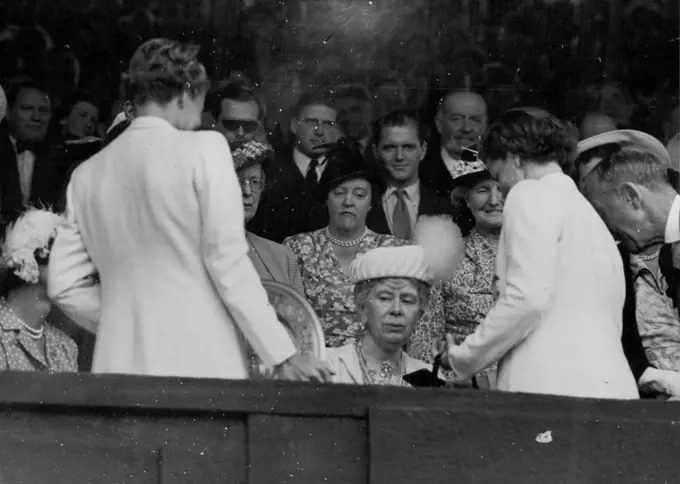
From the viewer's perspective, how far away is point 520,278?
5.42 meters

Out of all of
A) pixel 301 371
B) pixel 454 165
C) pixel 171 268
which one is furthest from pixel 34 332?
pixel 454 165

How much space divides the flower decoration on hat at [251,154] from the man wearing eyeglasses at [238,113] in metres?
0.02

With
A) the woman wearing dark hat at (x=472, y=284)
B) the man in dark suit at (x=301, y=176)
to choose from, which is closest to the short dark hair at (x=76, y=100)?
the man in dark suit at (x=301, y=176)

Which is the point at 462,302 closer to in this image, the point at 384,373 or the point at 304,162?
the point at 384,373

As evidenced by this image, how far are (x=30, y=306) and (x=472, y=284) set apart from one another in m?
1.47

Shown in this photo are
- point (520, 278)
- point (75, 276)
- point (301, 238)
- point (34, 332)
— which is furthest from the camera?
point (301, 238)

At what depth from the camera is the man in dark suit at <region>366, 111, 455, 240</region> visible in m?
5.91

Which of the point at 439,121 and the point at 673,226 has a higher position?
the point at 439,121

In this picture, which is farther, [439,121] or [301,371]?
[439,121]

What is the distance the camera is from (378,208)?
591cm

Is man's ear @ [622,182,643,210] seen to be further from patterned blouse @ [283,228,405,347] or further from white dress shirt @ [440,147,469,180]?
patterned blouse @ [283,228,405,347]

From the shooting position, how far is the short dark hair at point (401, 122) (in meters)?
6.00

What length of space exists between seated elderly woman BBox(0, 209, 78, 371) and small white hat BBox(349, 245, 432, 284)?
0.97 metres

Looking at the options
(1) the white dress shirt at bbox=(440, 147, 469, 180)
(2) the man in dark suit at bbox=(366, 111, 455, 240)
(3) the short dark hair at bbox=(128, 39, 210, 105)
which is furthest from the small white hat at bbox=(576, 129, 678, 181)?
(3) the short dark hair at bbox=(128, 39, 210, 105)
